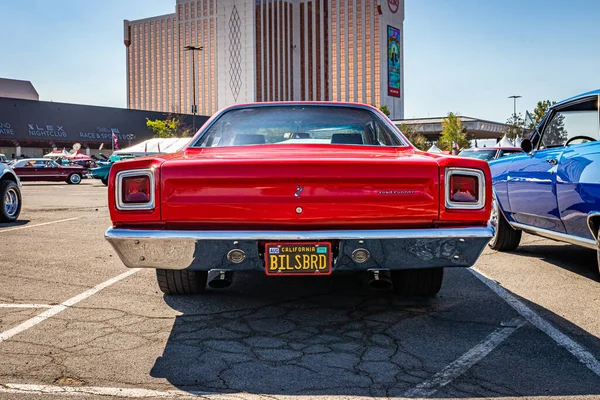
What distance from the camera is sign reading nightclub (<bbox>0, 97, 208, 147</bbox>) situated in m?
58.9

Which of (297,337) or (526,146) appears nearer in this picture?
(297,337)

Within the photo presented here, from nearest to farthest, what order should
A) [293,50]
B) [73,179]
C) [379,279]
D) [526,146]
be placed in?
[379,279] < [526,146] < [73,179] < [293,50]

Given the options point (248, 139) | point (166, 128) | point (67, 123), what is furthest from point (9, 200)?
point (166, 128)

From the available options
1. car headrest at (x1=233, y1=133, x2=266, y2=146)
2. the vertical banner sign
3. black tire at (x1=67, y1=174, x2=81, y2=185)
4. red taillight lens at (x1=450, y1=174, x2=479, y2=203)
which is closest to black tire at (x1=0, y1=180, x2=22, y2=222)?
car headrest at (x1=233, y1=133, x2=266, y2=146)

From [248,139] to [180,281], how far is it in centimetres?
116

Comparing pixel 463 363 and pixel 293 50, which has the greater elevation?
pixel 293 50

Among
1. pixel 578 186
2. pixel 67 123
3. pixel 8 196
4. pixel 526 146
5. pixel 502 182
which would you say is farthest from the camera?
pixel 67 123

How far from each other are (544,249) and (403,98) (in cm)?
13025

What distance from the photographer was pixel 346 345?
12.0 feet

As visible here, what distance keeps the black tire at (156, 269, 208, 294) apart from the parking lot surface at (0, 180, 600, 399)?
0.09 metres

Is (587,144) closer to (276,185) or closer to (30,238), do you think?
(276,185)

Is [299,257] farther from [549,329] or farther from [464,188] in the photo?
[549,329]

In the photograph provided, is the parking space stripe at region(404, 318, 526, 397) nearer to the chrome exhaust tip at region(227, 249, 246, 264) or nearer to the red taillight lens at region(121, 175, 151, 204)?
the chrome exhaust tip at region(227, 249, 246, 264)

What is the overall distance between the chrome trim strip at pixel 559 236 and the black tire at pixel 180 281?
314cm
